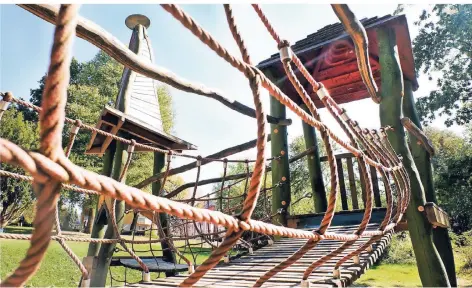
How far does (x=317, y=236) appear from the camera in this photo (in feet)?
3.67

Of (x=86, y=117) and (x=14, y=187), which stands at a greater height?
(x=86, y=117)

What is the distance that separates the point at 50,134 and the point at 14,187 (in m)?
15.1

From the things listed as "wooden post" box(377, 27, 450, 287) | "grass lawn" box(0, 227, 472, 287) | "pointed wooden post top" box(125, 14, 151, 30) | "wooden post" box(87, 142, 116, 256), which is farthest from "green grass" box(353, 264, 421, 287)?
"pointed wooden post top" box(125, 14, 151, 30)

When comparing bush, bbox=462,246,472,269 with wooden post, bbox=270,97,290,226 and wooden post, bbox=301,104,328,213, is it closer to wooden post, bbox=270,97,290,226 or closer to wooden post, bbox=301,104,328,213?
wooden post, bbox=301,104,328,213

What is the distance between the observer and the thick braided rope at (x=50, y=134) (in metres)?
0.36

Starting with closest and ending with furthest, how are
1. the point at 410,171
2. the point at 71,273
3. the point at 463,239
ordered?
the point at 410,171
the point at 71,273
the point at 463,239

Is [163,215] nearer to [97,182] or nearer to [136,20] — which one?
[136,20]

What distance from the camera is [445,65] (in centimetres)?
1194

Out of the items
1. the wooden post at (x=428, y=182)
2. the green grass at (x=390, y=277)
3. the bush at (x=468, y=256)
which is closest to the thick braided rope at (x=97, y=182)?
the wooden post at (x=428, y=182)

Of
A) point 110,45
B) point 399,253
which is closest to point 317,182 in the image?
point 110,45

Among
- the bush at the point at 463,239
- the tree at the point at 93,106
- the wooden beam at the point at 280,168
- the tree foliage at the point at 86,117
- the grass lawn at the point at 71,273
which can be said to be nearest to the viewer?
the wooden beam at the point at 280,168

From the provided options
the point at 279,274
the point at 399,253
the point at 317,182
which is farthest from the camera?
the point at 399,253

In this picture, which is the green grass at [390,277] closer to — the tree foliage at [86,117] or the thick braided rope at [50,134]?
the thick braided rope at [50,134]

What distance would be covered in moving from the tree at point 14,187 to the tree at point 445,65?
50.8ft
